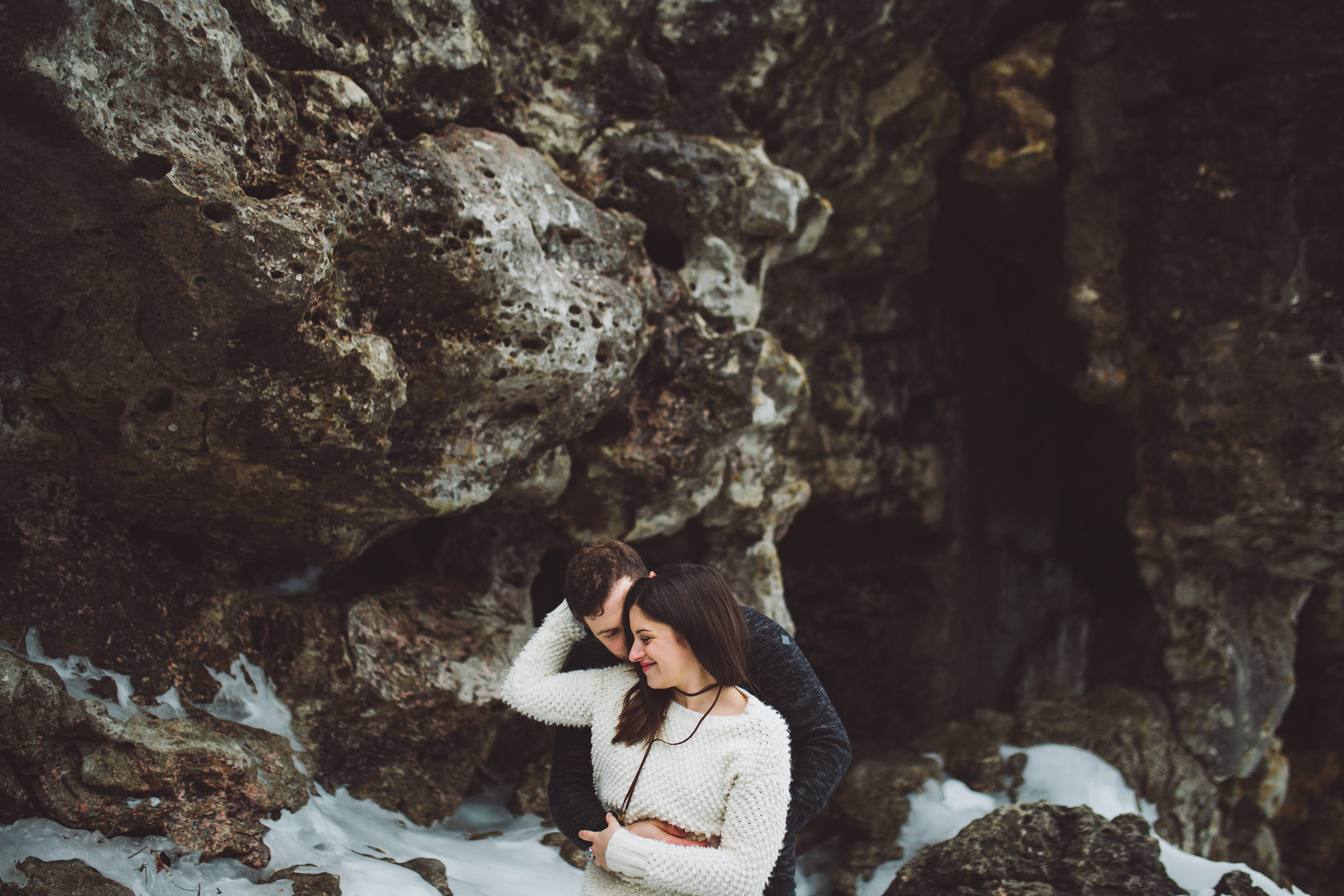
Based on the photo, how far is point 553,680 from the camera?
2076 mm

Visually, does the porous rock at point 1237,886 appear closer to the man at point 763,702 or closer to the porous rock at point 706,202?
the man at point 763,702

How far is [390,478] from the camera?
267 centimetres

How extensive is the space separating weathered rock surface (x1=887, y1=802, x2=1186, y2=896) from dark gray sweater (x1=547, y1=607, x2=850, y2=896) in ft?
3.50

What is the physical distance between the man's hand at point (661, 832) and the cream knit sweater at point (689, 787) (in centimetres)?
1

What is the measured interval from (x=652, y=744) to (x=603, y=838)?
0.71 ft

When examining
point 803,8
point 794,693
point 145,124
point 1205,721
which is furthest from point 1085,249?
point 145,124

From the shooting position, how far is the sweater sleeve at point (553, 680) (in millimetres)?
2045

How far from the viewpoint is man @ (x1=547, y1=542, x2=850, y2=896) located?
1.94m

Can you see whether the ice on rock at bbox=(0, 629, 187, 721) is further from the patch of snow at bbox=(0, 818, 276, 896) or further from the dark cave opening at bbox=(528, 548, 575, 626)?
the dark cave opening at bbox=(528, 548, 575, 626)

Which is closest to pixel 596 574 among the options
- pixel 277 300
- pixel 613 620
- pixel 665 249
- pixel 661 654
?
pixel 613 620

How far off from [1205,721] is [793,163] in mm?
3884

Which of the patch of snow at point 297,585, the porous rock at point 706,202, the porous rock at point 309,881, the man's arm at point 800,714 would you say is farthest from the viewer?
the porous rock at point 706,202

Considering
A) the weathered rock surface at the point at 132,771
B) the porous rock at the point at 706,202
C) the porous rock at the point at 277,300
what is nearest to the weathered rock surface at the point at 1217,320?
the porous rock at the point at 706,202

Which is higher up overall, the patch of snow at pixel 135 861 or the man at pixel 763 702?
the man at pixel 763 702
